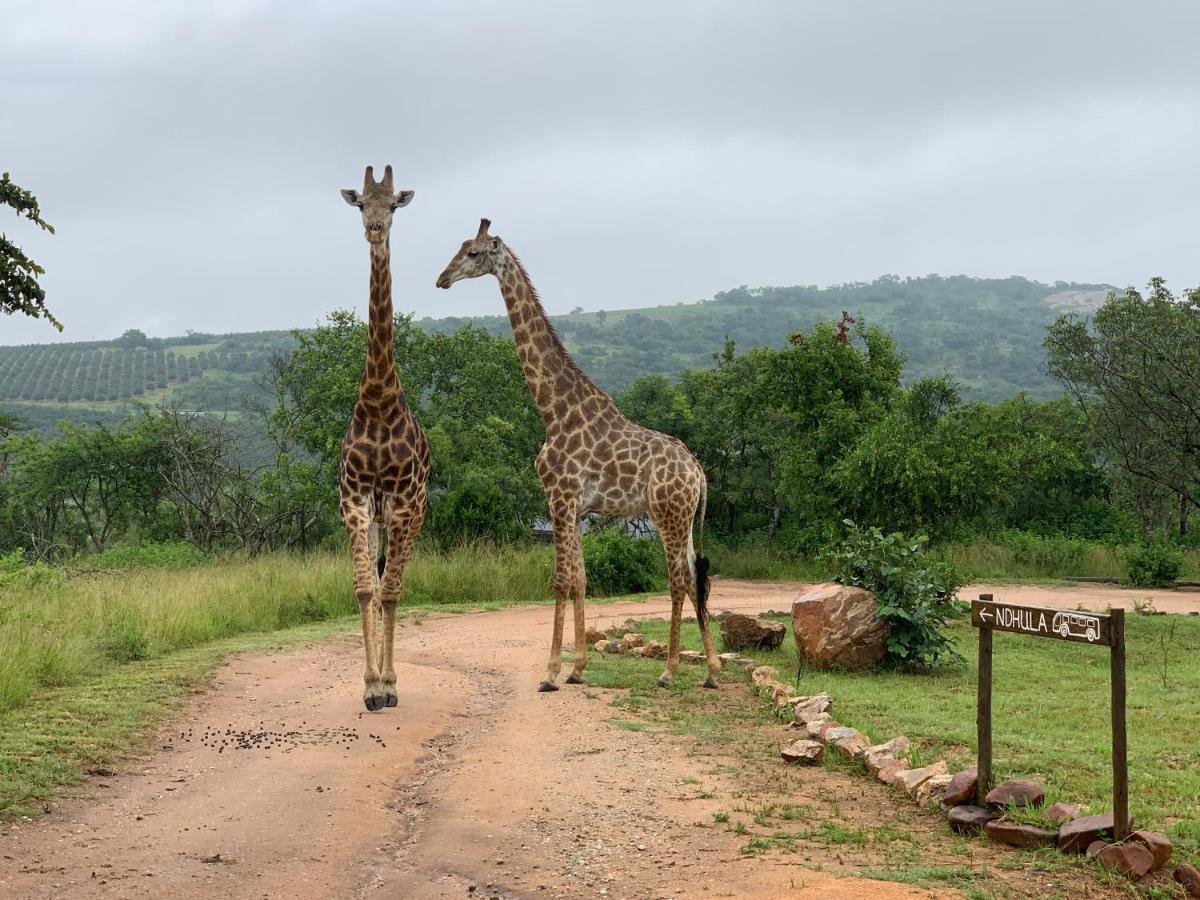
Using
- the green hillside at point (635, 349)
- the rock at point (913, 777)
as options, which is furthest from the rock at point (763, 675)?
the green hillside at point (635, 349)

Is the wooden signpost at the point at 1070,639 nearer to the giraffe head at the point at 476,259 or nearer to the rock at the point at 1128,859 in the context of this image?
the rock at the point at 1128,859

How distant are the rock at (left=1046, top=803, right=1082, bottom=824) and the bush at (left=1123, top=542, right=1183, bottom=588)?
1971cm

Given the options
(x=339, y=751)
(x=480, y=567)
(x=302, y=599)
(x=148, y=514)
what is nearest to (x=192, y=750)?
(x=339, y=751)

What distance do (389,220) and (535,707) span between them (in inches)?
188

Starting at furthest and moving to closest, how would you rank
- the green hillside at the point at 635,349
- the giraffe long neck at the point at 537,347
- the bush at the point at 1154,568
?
the green hillside at the point at 635,349, the bush at the point at 1154,568, the giraffe long neck at the point at 537,347

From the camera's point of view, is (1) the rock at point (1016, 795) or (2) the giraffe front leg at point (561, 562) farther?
(2) the giraffe front leg at point (561, 562)

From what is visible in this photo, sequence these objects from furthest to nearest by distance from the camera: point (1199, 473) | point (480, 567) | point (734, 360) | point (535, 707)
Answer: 1. point (734, 360)
2. point (1199, 473)
3. point (480, 567)
4. point (535, 707)

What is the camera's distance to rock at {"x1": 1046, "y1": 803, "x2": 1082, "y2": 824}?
6508mm

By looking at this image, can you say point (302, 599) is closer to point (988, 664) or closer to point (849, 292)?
point (988, 664)

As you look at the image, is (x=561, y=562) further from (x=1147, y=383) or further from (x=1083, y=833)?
(x=1147, y=383)

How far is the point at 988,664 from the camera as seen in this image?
7.17 m

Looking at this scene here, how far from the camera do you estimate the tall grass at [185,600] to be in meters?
11.6

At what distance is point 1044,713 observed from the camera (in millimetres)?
10172

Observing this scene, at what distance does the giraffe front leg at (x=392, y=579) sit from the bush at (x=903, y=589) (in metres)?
4.93
